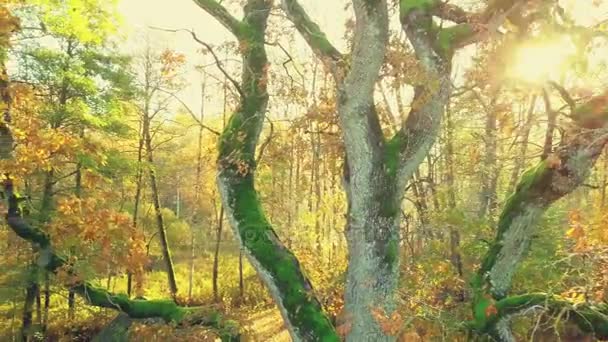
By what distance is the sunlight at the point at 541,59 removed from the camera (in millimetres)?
6156

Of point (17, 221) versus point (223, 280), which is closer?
point (17, 221)

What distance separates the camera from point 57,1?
870 centimetres

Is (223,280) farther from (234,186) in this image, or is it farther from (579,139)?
(579,139)

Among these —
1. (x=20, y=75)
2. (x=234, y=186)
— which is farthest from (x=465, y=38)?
(x=20, y=75)

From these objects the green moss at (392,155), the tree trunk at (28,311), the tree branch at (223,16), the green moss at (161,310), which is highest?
the tree branch at (223,16)

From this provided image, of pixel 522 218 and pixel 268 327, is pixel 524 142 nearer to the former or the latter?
pixel 522 218

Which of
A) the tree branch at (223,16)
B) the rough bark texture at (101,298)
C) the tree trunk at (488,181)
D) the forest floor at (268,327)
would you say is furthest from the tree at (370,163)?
the forest floor at (268,327)

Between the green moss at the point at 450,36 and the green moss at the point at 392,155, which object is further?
the green moss at the point at 392,155

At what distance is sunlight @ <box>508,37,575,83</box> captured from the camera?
6156mm

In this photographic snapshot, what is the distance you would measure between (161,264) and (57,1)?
21.9 m

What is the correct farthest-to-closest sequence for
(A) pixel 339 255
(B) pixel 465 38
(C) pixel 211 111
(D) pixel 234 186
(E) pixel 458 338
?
(C) pixel 211 111
(A) pixel 339 255
(E) pixel 458 338
(D) pixel 234 186
(B) pixel 465 38

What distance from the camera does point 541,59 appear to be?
6.19 meters

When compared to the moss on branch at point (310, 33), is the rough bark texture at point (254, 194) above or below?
below

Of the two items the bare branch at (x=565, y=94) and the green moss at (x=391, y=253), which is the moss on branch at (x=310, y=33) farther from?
the bare branch at (x=565, y=94)
